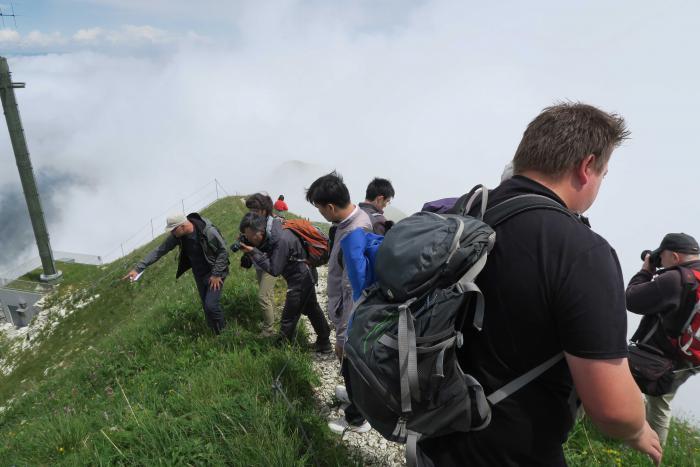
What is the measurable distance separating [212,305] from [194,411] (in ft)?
7.65

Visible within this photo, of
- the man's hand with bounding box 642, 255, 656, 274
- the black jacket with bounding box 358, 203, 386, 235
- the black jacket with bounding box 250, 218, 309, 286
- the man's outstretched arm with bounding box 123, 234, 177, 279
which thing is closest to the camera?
the man's hand with bounding box 642, 255, 656, 274

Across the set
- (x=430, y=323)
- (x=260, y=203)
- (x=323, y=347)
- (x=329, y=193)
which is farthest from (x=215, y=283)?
(x=430, y=323)

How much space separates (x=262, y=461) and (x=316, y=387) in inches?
72.3

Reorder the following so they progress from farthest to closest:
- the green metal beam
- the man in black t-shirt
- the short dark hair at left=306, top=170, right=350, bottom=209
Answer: the green metal beam, the short dark hair at left=306, top=170, right=350, bottom=209, the man in black t-shirt

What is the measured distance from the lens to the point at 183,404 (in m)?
4.22

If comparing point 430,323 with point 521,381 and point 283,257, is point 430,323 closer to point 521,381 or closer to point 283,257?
point 521,381

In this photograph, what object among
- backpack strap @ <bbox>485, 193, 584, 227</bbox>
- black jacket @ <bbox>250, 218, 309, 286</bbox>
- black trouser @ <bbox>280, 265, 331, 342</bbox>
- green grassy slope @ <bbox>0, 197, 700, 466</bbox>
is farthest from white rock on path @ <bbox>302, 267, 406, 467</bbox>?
backpack strap @ <bbox>485, 193, 584, 227</bbox>

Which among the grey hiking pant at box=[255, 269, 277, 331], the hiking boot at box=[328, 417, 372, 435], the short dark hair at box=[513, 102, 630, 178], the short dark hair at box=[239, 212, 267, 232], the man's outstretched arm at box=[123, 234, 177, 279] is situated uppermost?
the short dark hair at box=[513, 102, 630, 178]

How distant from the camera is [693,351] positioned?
3471mm

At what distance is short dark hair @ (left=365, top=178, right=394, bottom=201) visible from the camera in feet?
17.6

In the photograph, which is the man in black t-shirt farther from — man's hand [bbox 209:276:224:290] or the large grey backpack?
man's hand [bbox 209:276:224:290]

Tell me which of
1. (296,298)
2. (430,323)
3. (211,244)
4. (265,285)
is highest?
(430,323)

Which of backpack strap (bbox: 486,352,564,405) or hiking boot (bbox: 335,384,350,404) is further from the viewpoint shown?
hiking boot (bbox: 335,384,350,404)

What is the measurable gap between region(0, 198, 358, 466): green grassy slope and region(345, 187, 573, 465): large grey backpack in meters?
1.83
